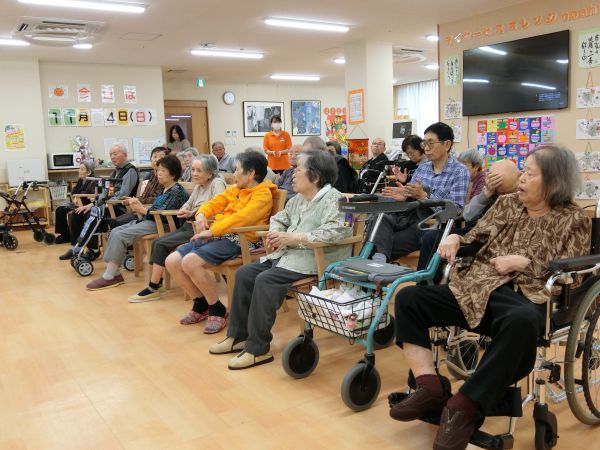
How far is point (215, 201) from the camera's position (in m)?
3.78

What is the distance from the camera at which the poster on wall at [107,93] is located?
8.99m

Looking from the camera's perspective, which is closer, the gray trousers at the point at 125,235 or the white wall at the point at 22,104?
the gray trousers at the point at 125,235

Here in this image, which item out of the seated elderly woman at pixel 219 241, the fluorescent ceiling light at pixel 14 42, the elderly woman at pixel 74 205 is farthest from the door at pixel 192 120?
the seated elderly woman at pixel 219 241

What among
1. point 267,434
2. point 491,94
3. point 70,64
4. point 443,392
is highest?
point 70,64

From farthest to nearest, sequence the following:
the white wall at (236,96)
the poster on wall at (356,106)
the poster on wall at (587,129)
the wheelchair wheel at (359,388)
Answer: the white wall at (236,96), the poster on wall at (356,106), the poster on wall at (587,129), the wheelchair wheel at (359,388)

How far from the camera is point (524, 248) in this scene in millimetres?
2072

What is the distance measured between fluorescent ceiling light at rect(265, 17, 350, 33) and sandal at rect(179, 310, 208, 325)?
3.99 meters

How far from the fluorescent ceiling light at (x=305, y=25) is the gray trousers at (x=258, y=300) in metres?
4.31

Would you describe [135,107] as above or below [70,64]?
below

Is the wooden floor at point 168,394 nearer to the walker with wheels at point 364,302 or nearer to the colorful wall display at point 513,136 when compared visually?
the walker with wheels at point 364,302

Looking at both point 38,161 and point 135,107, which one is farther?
point 135,107

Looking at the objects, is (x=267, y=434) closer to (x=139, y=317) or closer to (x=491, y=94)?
(x=139, y=317)

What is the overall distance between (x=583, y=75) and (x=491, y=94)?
3.38 ft

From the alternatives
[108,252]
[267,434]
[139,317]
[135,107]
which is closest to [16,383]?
[139,317]
